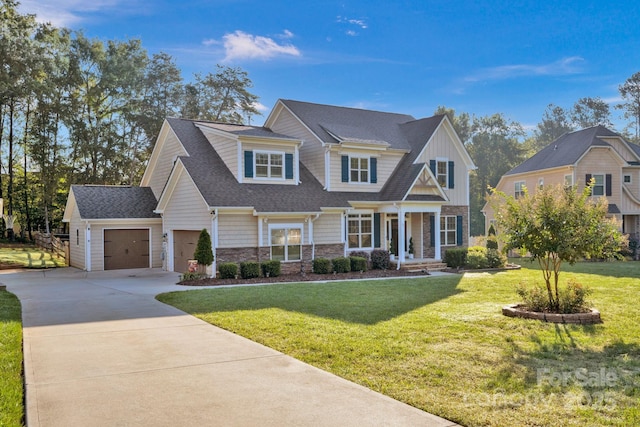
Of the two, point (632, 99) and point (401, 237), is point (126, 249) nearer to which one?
point (401, 237)

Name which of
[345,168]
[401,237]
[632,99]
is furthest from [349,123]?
[632,99]

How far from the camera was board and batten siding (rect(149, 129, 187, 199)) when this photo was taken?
24.0 m

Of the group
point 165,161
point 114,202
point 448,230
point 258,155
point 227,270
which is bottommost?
point 227,270

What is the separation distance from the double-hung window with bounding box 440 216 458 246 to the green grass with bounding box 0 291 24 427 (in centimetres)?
1944

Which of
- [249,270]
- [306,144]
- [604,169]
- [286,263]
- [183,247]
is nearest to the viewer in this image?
[249,270]

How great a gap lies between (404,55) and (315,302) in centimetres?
1953

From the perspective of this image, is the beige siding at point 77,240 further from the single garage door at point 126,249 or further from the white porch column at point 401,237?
the white porch column at point 401,237

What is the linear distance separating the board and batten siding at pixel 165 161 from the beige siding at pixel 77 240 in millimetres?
3938

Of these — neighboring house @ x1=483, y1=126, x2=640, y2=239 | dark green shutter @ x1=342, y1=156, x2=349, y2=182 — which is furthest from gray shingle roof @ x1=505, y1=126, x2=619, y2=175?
dark green shutter @ x1=342, y1=156, x2=349, y2=182

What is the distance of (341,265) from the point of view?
2111cm

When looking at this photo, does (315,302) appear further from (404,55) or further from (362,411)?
(404,55)

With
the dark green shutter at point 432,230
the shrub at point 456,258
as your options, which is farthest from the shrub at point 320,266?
the dark green shutter at point 432,230

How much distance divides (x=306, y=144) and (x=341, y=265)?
21.5 ft

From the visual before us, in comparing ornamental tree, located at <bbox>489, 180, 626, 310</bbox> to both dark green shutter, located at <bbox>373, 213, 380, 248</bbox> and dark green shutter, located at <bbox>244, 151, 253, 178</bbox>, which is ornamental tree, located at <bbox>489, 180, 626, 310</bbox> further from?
dark green shutter, located at <bbox>373, 213, 380, 248</bbox>
